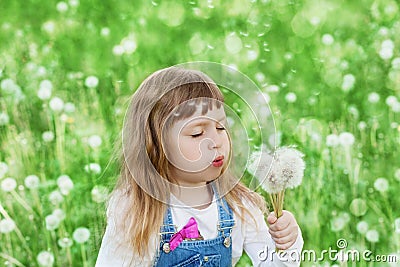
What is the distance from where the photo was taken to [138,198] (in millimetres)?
1287

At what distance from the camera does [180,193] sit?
1266mm

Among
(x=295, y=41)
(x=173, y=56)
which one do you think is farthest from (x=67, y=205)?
(x=295, y=41)

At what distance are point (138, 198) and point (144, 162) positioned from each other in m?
0.07

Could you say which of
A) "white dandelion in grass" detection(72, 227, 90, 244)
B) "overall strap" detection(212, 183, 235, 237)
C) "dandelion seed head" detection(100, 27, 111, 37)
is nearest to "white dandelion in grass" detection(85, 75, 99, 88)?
"dandelion seed head" detection(100, 27, 111, 37)

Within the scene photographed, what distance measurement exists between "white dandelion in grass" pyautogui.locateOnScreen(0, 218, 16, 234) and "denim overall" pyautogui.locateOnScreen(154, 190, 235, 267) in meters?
0.58

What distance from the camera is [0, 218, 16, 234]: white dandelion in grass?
175 centimetres

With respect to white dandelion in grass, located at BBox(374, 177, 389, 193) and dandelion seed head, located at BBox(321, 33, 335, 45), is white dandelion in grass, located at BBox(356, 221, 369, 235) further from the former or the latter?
dandelion seed head, located at BBox(321, 33, 335, 45)

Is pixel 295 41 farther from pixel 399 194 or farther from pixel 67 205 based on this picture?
pixel 67 205

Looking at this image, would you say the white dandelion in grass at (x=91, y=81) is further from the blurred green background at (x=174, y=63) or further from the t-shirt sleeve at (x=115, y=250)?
the t-shirt sleeve at (x=115, y=250)

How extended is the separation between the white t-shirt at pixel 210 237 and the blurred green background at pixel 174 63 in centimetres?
43

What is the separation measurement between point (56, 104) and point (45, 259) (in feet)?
1.17

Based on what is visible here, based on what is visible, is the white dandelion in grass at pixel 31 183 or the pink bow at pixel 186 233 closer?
the pink bow at pixel 186 233

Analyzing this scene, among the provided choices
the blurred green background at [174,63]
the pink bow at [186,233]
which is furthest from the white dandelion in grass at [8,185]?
the pink bow at [186,233]

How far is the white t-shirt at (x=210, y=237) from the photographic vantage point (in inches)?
49.6
